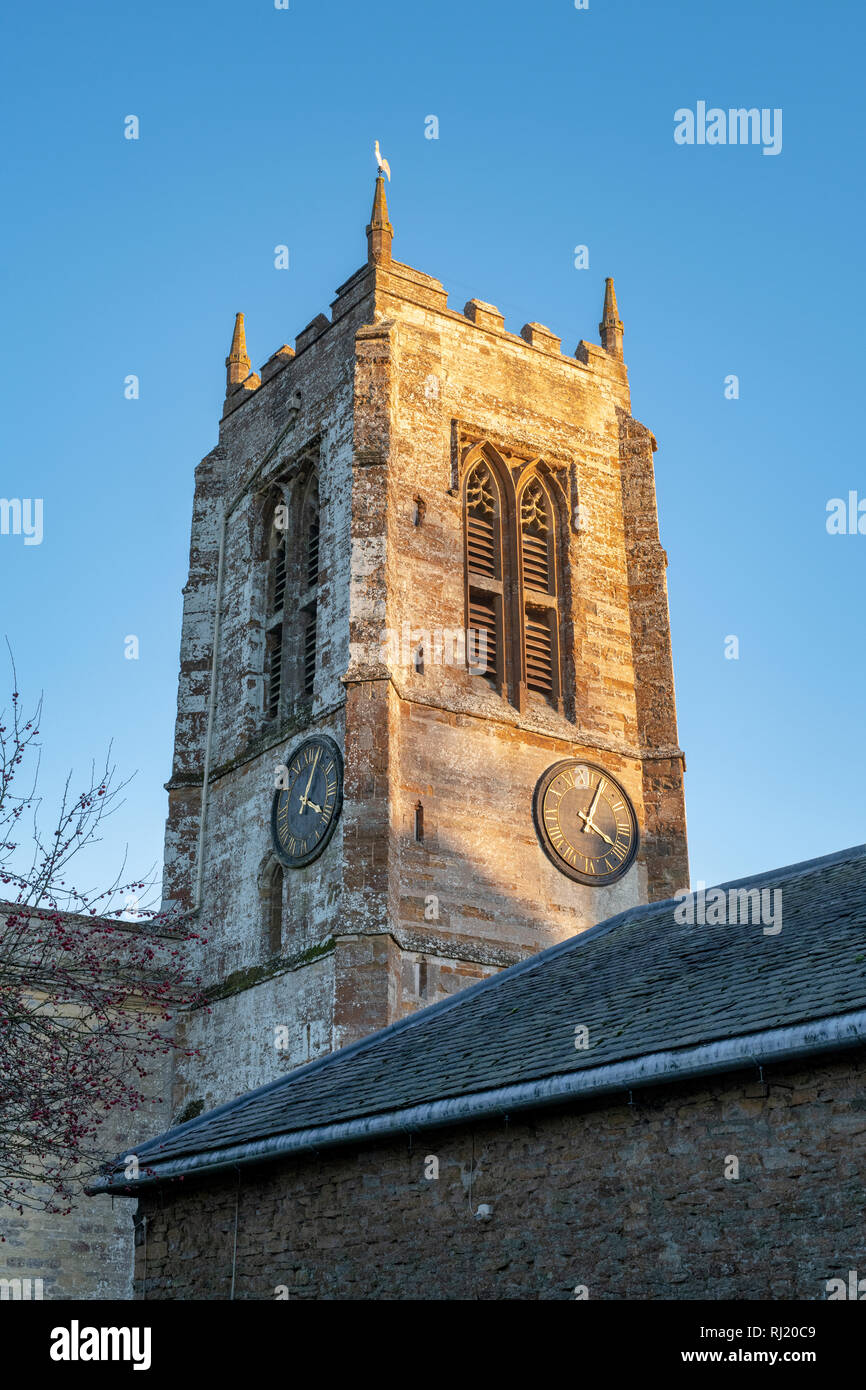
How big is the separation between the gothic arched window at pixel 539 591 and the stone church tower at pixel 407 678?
55mm

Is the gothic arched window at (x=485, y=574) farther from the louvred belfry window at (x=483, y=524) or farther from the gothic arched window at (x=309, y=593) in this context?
the gothic arched window at (x=309, y=593)

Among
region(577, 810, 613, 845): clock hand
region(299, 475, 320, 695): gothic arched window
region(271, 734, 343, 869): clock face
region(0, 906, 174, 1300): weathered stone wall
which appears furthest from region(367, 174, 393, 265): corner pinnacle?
region(0, 906, 174, 1300): weathered stone wall

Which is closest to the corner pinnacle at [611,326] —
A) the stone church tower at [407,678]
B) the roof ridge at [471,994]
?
the stone church tower at [407,678]

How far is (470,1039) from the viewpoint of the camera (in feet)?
40.3

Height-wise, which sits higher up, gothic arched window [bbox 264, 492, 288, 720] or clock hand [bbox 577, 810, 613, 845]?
gothic arched window [bbox 264, 492, 288, 720]

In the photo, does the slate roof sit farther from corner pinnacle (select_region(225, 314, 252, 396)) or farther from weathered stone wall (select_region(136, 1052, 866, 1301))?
corner pinnacle (select_region(225, 314, 252, 396))

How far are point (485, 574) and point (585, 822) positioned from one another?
469 cm

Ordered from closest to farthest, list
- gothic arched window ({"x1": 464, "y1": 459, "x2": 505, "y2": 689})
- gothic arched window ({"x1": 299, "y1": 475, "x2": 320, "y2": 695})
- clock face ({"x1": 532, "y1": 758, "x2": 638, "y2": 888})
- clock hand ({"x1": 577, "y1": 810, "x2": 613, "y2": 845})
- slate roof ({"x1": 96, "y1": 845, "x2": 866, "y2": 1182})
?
slate roof ({"x1": 96, "y1": 845, "x2": 866, "y2": 1182})
clock face ({"x1": 532, "y1": 758, "x2": 638, "y2": 888})
clock hand ({"x1": 577, "y1": 810, "x2": 613, "y2": 845})
gothic arched window ({"x1": 464, "y1": 459, "x2": 505, "y2": 689})
gothic arched window ({"x1": 299, "y1": 475, "x2": 320, "y2": 695})

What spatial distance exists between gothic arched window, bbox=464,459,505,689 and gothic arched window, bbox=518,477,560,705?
16.3 inches

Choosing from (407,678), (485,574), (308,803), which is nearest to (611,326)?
(485,574)

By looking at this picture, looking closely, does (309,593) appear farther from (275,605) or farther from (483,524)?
(483,524)

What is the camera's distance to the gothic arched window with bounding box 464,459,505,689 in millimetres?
26312
